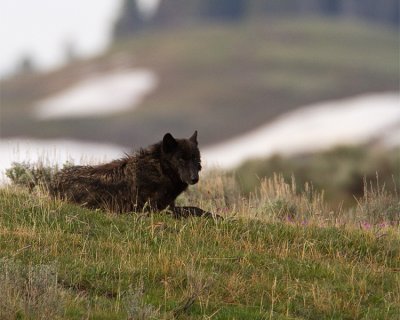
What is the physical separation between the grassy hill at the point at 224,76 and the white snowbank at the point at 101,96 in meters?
2.14

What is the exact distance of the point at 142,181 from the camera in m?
13.0

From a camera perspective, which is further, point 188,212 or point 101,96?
point 101,96

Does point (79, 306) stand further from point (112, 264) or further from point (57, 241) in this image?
point (57, 241)

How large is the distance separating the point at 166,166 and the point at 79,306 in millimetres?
4450

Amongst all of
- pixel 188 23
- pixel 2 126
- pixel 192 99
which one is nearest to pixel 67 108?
pixel 2 126

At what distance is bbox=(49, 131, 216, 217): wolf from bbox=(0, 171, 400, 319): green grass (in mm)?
456

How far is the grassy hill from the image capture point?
129125 millimetres

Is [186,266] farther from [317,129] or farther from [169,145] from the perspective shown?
[317,129]

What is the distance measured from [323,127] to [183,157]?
9941cm

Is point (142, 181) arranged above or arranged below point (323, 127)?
below

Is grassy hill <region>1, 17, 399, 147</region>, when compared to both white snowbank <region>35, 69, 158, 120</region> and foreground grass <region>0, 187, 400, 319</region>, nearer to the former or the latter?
white snowbank <region>35, 69, 158, 120</region>

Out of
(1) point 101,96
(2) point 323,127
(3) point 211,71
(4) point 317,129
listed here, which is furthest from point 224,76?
(4) point 317,129

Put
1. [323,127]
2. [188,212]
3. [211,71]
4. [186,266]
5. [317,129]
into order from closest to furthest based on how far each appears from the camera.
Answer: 1. [186,266]
2. [188,212]
3. [317,129]
4. [323,127]
5. [211,71]

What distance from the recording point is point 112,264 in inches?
403
